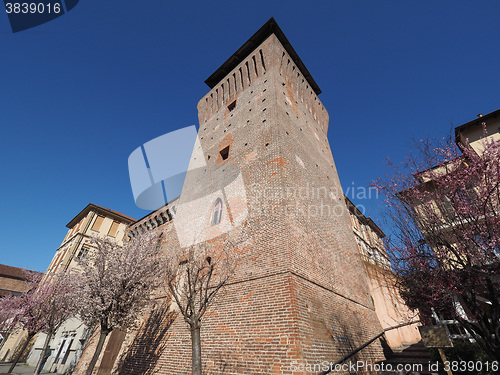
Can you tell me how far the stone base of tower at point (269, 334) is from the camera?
16.8 feet

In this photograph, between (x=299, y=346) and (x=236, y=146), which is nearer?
(x=299, y=346)

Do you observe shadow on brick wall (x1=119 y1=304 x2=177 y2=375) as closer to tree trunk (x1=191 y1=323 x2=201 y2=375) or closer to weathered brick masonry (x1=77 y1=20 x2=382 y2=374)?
weathered brick masonry (x1=77 y1=20 x2=382 y2=374)

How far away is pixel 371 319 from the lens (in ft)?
30.2

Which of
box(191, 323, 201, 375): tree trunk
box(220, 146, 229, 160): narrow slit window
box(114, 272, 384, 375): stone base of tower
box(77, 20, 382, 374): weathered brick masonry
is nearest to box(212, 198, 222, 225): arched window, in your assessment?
box(77, 20, 382, 374): weathered brick masonry

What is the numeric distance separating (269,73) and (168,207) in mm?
8879

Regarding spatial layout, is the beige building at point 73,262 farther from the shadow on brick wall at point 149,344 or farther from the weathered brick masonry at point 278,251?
the weathered brick masonry at point 278,251

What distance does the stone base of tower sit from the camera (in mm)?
5125

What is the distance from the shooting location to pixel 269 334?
17.7ft

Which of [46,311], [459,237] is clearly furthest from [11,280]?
[459,237]

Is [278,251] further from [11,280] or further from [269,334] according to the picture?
[11,280]

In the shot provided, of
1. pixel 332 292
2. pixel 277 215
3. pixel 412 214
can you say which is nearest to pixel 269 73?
pixel 277 215

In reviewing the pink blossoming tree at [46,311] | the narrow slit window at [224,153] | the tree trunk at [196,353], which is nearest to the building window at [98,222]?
the pink blossoming tree at [46,311]

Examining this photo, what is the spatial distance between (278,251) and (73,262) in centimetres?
2184

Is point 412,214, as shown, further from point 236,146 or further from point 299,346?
point 236,146
